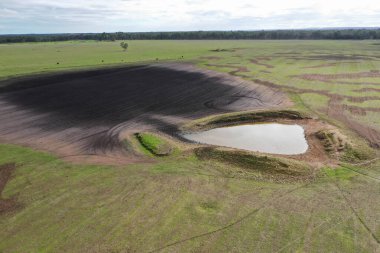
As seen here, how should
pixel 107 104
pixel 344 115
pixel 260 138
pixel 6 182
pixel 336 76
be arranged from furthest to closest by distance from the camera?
pixel 336 76 < pixel 107 104 < pixel 344 115 < pixel 260 138 < pixel 6 182

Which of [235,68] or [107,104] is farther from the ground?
[235,68]

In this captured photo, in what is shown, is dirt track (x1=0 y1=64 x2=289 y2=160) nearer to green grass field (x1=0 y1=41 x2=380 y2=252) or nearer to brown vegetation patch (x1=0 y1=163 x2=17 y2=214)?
brown vegetation patch (x1=0 y1=163 x2=17 y2=214)

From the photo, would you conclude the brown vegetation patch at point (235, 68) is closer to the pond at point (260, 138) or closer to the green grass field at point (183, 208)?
the pond at point (260, 138)

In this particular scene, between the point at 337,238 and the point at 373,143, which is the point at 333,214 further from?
the point at 373,143

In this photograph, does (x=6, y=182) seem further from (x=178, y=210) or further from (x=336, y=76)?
(x=336, y=76)

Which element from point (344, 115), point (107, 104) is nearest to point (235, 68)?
point (107, 104)

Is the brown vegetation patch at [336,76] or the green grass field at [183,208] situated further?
the brown vegetation patch at [336,76]

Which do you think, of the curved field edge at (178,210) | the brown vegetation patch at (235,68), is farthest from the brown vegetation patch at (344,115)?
the brown vegetation patch at (235,68)

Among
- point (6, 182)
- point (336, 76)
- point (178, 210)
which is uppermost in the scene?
point (336, 76)
